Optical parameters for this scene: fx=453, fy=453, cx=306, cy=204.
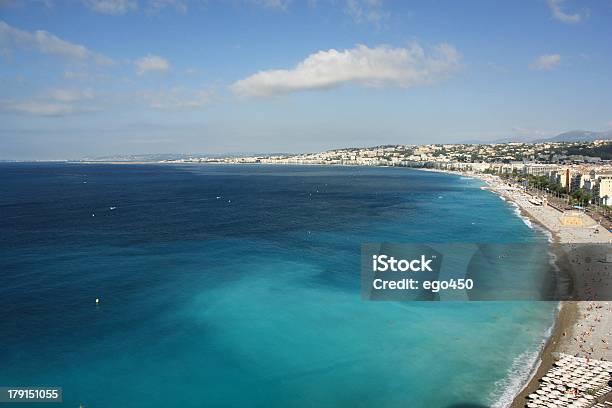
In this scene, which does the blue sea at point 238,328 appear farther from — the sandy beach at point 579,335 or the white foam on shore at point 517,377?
the sandy beach at point 579,335

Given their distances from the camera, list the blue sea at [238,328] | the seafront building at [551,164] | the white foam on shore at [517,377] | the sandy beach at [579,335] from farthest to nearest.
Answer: the seafront building at [551,164] → the sandy beach at [579,335] → the blue sea at [238,328] → the white foam on shore at [517,377]

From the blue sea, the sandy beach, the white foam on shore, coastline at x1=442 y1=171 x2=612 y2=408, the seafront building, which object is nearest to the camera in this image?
the white foam on shore

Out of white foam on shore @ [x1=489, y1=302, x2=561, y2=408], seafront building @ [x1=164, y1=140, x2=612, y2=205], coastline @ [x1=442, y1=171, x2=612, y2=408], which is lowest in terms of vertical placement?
white foam on shore @ [x1=489, y1=302, x2=561, y2=408]

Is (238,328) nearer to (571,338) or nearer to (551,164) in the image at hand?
(571,338)

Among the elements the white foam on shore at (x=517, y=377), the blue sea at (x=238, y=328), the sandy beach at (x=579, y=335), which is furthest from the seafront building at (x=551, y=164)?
the white foam on shore at (x=517, y=377)

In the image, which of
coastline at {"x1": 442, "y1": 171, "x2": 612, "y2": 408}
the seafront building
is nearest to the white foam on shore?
coastline at {"x1": 442, "y1": 171, "x2": 612, "y2": 408}

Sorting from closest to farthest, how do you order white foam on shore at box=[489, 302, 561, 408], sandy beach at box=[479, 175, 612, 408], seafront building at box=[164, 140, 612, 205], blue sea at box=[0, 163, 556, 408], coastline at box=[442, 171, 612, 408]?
1. white foam on shore at box=[489, 302, 561, 408]
2. blue sea at box=[0, 163, 556, 408]
3. coastline at box=[442, 171, 612, 408]
4. sandy beach at box=[479, 175, 612, 408]
5. seafront building at box=[164, 140, 612, 205]

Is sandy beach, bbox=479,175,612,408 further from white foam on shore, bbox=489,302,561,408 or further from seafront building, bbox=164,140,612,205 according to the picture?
seafront building, bbox=164,140,612,205

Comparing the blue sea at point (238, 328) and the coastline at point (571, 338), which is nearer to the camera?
the blue sea at point (238, 328)

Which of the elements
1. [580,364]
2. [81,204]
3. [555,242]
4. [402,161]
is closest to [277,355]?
[580,364]

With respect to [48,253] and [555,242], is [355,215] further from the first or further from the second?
[48,253]

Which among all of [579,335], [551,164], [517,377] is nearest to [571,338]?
[579,335]
